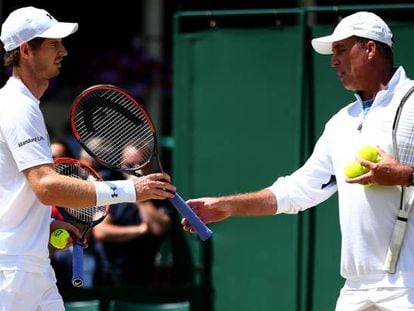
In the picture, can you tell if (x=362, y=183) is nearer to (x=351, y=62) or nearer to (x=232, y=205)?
(x=351, y=62)

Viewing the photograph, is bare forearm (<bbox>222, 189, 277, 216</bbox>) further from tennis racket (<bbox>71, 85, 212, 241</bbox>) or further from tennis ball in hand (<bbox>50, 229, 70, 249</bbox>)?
tennis ball in hand (<bbox>50, 229, 70, 249</bbox>)

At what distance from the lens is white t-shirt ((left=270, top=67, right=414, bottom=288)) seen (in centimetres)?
560

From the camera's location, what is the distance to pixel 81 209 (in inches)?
235

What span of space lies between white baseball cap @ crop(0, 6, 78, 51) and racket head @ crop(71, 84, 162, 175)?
0.30 metres

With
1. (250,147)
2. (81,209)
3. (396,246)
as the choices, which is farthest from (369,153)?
(250,147)

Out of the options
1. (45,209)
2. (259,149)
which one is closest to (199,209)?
(45,209)

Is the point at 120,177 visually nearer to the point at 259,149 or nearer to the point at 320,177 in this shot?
the point at 259,149

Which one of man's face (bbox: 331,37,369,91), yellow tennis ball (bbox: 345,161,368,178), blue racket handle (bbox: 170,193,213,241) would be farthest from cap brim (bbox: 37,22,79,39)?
yellow tennis ball (bbox: 345,161,368,178)

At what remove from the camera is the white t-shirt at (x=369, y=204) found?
18.4ft

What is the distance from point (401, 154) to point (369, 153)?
16cm

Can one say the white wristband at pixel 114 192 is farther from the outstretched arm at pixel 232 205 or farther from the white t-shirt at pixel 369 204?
the white t-shirt at pixel 369 204

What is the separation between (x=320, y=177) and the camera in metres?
6.10

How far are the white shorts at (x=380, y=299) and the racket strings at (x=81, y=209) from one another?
1.24m

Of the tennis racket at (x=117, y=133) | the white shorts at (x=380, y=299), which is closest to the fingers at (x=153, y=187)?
the tennis racket at (x=117, y=133)
